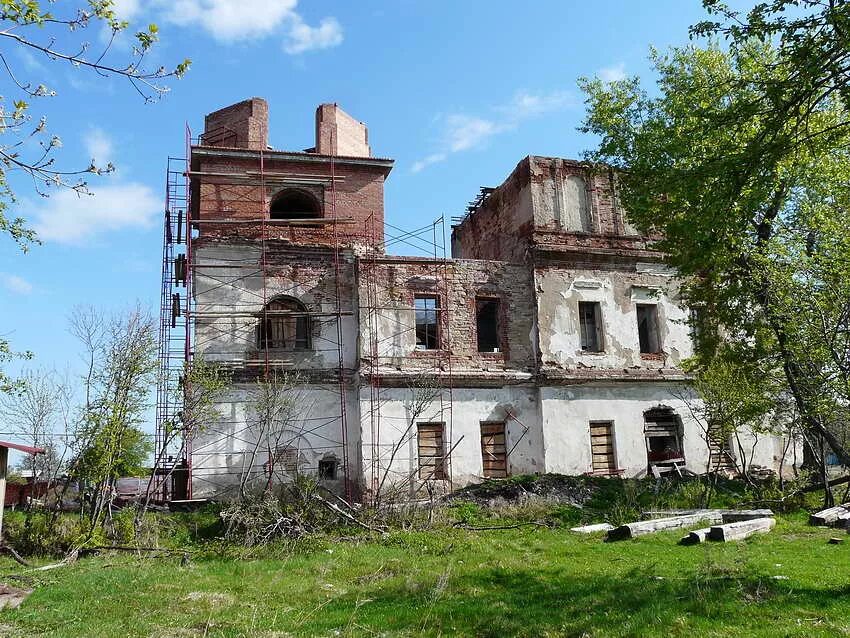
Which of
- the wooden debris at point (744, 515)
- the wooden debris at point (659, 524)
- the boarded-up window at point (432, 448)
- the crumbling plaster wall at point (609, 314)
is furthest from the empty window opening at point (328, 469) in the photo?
the wooden debris at point (744, 515)

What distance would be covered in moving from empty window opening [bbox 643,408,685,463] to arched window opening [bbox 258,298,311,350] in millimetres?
10648

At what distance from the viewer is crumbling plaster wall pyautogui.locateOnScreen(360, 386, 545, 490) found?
1927 cm

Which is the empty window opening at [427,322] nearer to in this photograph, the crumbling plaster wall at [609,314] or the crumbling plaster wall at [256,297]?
the crumbling plaster wall at [256,297]

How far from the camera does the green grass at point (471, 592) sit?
24.2 ft

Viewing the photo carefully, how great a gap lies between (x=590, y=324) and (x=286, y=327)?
9.43 metres

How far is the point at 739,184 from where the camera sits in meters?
8.52

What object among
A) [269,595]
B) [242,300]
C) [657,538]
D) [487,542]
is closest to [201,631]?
[269,595]

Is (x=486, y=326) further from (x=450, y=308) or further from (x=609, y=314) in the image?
(x=609, y=314)

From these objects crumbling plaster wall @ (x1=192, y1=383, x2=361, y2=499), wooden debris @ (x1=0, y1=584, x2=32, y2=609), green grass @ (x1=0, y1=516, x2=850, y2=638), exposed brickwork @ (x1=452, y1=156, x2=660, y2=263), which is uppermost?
exposed brickwork @ (x1=452, y1=156, x2=660, y2=263)

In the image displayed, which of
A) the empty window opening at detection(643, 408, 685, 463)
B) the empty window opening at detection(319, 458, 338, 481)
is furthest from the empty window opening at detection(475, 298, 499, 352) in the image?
the empty window opening at detection(319, 458, 338, 481)

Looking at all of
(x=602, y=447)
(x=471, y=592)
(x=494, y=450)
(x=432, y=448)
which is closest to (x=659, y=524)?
(x=471, y=592)

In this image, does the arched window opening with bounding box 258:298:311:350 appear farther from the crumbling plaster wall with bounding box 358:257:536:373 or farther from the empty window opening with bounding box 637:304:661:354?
the empty window opening with bounding box 637:304:661:354

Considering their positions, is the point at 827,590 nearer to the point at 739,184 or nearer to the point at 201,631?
the point at 739,184

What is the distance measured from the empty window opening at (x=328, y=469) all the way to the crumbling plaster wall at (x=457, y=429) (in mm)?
1085
